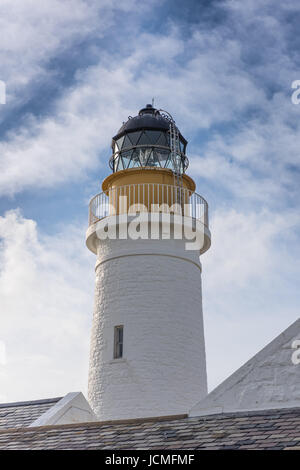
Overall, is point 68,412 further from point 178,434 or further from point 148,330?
point 178,434

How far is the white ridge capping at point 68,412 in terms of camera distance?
10633mm

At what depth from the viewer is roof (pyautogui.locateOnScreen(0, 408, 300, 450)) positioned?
22.8 feet

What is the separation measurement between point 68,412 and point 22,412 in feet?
3.14

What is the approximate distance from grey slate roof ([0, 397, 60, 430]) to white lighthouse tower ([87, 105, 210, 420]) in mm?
2606

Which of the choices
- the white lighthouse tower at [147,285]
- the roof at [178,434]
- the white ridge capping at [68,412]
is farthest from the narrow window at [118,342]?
the roof at [178,434]

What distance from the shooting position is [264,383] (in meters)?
8.38

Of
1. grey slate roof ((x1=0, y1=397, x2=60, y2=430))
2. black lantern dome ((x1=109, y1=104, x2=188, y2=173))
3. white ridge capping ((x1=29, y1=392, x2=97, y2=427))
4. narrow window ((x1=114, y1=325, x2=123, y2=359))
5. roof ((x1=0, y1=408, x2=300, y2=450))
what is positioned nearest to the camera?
roof ((x1=0, y1=408, x2=300, y2=450))

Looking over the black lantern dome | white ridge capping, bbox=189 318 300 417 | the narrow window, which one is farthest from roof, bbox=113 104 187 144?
white ridge capping, bbox=189 318 300 417

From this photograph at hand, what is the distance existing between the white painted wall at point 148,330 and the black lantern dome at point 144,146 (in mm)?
2478

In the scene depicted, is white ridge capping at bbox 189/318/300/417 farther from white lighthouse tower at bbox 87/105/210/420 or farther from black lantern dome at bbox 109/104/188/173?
black lantern dome at bbox 109/104/188/173

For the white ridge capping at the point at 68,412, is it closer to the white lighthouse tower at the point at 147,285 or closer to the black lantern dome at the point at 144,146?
the white lighthouse tower at the point at 147,285
